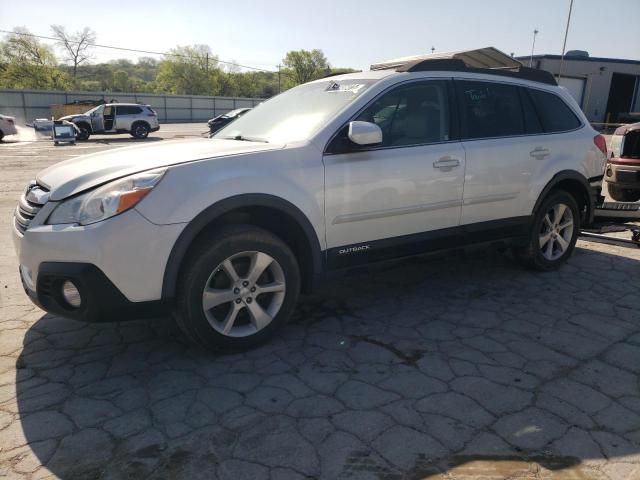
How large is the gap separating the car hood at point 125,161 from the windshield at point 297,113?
28 centimetres

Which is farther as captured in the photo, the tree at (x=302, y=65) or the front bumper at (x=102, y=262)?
the tree at (x=302, y=65)

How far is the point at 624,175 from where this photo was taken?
22.7ft

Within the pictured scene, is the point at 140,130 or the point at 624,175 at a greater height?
the point at 624,175

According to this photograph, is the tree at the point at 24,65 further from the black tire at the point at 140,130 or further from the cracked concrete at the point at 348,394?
the cracked concrete at the point at 348,394

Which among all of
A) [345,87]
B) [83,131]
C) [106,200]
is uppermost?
[345,87]

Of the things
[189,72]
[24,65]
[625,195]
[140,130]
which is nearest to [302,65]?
[189,72]

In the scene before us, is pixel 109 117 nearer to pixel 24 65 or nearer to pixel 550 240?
pixel 550 240

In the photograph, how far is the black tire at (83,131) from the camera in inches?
906

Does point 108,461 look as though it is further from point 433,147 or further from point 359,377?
point 433,147

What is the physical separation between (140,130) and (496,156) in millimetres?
23167

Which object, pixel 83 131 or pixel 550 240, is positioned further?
pixel 83 131

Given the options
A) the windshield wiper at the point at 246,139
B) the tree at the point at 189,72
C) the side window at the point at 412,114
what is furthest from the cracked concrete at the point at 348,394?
the tree at the point at 189,72

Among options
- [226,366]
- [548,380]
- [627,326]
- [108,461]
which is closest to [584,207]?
[627,326]

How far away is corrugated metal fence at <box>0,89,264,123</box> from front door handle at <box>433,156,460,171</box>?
98.0ft
